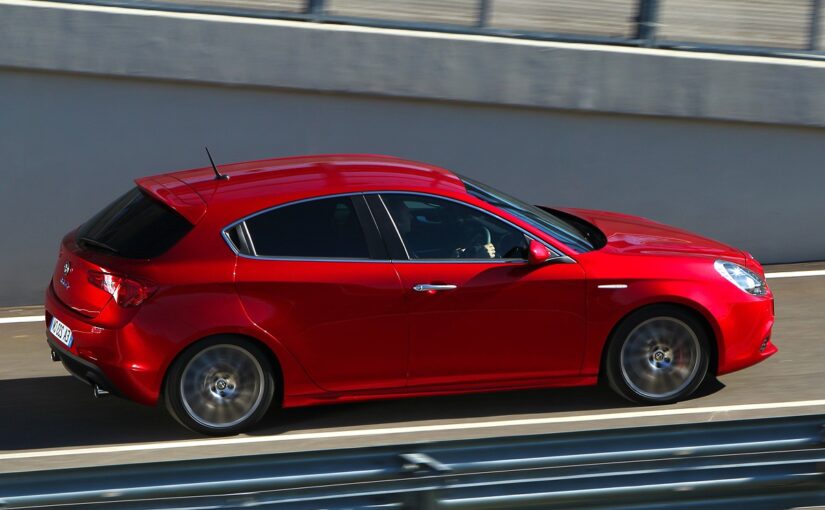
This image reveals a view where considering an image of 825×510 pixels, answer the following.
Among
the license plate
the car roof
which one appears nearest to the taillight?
the license plate

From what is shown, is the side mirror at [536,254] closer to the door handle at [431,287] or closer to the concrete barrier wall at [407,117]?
the door handle at [431,287]

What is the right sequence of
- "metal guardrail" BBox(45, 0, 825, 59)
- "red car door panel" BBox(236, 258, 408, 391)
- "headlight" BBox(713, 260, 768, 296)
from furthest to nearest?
1. "metal guardrail" BBox(45, 0, 825, 59)
2. "headlight" BBox(713, 260, 768, 296)
3. "red car door panel" BBox(236, 258, 408, 391)

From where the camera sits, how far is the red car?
6.79 m

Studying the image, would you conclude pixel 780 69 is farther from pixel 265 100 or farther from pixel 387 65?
pixel 265 100

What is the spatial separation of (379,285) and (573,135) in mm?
4448

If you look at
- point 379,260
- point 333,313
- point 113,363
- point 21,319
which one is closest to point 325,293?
point 333,313

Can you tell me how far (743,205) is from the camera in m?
11.1

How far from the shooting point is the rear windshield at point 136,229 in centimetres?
690

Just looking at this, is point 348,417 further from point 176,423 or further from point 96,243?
point 96,243

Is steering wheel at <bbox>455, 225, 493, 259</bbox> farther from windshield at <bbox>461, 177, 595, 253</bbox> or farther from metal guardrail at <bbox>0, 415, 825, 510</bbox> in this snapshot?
metal guardrail at <bbox>0, 415, 825, 510</bbox>

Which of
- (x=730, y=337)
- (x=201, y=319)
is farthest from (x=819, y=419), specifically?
(x=201, y=319)

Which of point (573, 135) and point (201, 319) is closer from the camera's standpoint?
point (201, 319)

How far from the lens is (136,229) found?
7.02 m

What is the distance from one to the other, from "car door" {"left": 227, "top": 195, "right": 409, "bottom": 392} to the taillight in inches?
19.8
